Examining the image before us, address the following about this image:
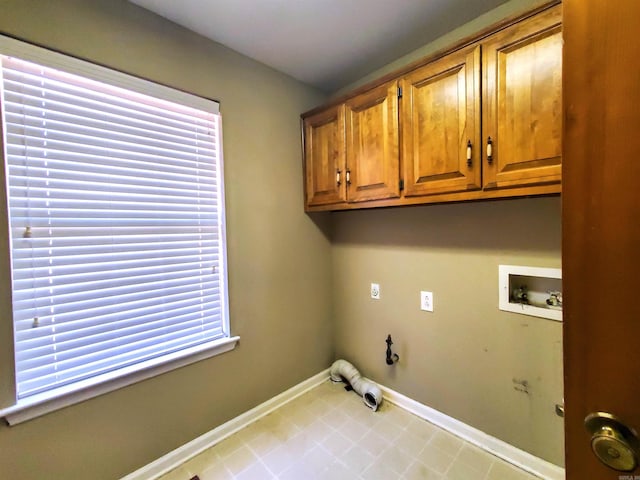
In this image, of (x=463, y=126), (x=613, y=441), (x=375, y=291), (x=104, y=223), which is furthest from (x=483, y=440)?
(x=104, y=223)

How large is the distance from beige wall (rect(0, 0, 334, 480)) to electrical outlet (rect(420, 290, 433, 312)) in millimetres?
847

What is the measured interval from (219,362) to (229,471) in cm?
57

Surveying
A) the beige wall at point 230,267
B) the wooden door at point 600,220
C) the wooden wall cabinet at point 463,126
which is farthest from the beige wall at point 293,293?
the wooden door at point 600,220

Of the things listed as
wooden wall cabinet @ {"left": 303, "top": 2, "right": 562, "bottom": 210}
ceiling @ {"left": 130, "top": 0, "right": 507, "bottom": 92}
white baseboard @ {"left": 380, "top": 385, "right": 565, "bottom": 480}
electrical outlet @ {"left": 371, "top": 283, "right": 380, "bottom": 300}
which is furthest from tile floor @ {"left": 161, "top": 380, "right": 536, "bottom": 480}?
ceiling @ {"left": 130, "top": 0, "right": 507, "bottom": 92}

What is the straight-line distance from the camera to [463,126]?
52.9 inches

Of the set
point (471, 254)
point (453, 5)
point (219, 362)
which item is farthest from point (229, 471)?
point (453, 5)

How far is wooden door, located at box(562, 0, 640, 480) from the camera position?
1.52 feet

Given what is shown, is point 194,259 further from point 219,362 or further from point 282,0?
point 282,0

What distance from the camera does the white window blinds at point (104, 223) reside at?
1190 mm

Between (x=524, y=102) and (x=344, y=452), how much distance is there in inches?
79.1

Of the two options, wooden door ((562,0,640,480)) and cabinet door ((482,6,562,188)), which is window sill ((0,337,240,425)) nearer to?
wooden door ((562,0,640,480))

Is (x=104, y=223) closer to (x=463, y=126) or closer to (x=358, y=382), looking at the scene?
(x=463, y=126)

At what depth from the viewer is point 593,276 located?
1.68 feet

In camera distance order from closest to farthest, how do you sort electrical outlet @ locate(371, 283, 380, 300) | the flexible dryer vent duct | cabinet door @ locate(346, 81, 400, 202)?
cabinet door @ locate(346, 81, 400, 202) < the flexible dryer vent duct < electrical outlet @ locate(371, 283, 380, 300)
